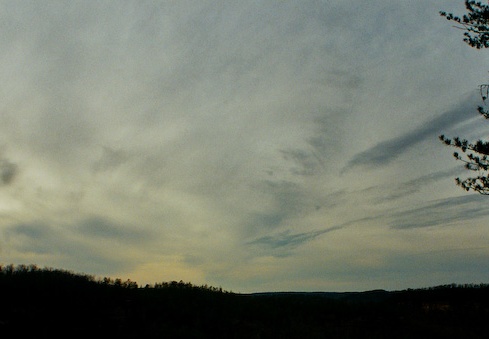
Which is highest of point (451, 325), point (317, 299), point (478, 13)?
point (478, 13)

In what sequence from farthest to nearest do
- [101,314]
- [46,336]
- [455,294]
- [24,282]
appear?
[455,294] < [24,282] < [101,314] < [46,336]

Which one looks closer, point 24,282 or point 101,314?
point 101,314

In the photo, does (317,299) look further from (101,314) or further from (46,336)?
(46,336)

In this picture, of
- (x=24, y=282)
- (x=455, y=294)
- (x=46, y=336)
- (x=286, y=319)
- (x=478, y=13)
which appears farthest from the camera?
(x=478, y=13)

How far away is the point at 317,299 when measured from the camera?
61.9 ft

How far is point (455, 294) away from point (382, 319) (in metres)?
7.16

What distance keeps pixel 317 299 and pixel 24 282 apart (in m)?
11.6

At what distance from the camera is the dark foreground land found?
11828 millimetres

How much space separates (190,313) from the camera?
564 inches

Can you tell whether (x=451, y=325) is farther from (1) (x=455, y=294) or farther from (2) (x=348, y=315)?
(1) (x=455, y=294)

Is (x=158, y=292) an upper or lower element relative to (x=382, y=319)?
upper

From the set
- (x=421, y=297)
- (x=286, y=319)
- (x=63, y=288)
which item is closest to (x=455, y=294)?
(x=421, y=297)

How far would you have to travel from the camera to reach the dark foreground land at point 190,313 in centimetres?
1183

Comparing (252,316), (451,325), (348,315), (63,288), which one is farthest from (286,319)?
(63,288)
